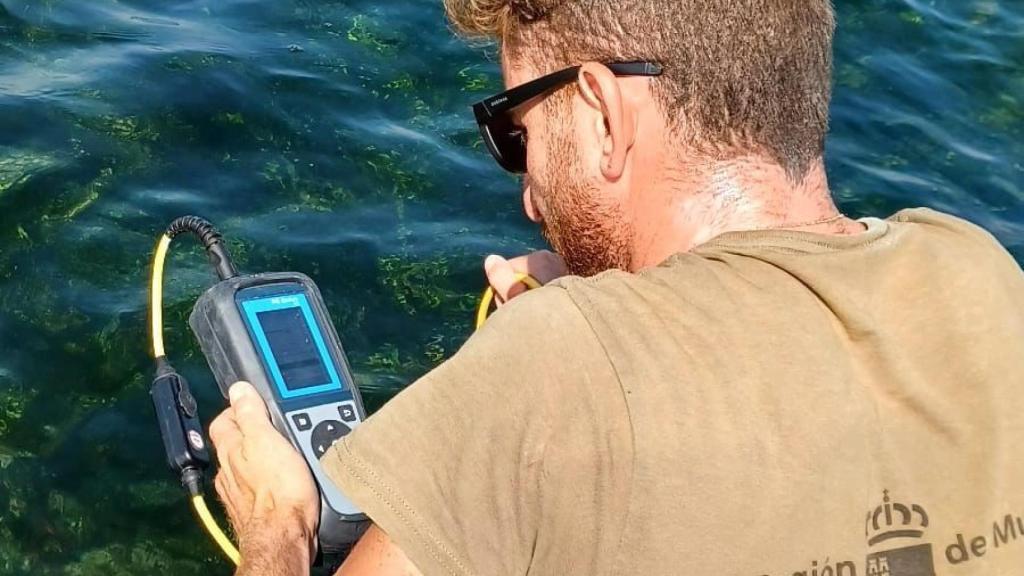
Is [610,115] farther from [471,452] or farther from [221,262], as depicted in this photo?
[221,262]

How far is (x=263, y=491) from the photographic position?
9.98 feet

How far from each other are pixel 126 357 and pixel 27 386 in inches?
14.4

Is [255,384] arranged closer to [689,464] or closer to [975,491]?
[689,464]

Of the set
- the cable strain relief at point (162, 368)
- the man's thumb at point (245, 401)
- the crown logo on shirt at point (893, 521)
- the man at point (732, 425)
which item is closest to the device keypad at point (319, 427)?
the man's thumb at point (245, 401)

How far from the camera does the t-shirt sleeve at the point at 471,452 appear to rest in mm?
2217

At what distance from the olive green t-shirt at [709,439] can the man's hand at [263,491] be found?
2.41 feet

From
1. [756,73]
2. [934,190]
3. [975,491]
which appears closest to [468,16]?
[756,73]

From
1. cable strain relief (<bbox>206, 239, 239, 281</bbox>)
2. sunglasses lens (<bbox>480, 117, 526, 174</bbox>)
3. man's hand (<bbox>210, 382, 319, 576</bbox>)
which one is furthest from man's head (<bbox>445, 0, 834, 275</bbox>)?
cable strain relief (<bbox>206, 239, 239, 281</bbox>)

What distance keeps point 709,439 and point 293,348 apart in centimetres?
172

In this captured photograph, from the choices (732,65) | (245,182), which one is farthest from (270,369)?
(245,182)

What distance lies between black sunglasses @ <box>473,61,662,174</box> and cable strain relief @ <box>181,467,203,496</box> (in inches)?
45.6

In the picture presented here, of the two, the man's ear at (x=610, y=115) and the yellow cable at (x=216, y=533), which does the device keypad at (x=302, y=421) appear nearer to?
the yellow cable at (x=216, y=533)

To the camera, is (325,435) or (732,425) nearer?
(732,425)

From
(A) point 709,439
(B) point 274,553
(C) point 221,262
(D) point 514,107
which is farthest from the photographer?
(C) point 221,262
